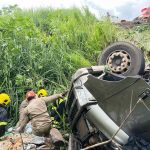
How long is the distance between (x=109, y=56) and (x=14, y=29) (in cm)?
403

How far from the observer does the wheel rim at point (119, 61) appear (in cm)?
720

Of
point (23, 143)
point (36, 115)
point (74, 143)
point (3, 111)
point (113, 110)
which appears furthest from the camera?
point (3, 111)

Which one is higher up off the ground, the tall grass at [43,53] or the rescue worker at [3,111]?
the tall grass at [43,53]

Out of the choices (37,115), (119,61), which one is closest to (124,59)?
(119,61)

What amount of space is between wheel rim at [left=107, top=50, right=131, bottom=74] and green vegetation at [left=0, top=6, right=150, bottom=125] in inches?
103

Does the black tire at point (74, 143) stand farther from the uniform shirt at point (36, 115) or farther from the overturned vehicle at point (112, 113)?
the uniform shirt at point (36, 115)

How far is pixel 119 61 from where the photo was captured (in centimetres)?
727

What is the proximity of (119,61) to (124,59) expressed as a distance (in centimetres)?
9

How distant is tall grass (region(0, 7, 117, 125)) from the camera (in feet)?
33.0

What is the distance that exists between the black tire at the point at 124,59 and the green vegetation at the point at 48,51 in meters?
2.55

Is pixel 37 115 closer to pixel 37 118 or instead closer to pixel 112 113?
pixel 37 118

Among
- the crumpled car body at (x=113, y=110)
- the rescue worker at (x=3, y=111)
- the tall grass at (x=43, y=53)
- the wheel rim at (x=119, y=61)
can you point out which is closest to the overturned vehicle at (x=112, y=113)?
the crumpled car body at (x=113, y=110)

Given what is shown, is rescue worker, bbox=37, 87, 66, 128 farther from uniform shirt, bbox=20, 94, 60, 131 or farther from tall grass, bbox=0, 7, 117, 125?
tall grass, bbox=0, 7, 117, 125

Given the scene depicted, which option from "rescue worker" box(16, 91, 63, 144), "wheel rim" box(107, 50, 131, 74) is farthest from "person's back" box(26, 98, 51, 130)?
"wheel rim" box(107, 50, 131, 74)
